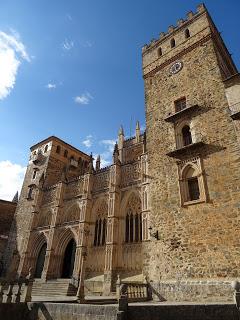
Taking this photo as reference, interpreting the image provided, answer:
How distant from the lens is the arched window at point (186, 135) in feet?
47.2

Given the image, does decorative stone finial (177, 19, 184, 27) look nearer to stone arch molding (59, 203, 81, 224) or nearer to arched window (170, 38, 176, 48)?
arched window (170, 38, 176, 48)

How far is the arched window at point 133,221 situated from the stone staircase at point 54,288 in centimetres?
538

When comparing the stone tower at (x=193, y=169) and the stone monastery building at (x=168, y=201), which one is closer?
the stone tower at (x=193, y=169)

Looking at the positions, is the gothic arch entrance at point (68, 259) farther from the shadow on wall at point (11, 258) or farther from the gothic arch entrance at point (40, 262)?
the shadow on wall at point (11, 258)

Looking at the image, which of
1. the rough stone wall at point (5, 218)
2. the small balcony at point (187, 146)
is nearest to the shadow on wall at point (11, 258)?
the rough stone wall at point (5, 218)

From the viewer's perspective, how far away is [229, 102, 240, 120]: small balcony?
40.0 feet

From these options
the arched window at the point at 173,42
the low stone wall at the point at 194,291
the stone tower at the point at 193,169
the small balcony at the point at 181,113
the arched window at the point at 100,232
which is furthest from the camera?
the arched window at the point at 100,232

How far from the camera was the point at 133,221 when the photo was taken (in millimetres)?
18406

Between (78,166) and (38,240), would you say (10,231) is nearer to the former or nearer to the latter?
(38,240)

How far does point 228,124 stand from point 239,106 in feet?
3.43

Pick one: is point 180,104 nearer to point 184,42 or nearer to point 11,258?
point 184,42

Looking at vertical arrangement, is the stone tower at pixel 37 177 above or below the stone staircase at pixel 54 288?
above

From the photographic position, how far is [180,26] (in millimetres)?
18281

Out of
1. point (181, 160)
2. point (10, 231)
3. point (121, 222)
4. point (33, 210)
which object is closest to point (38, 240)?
point (33, 210)
